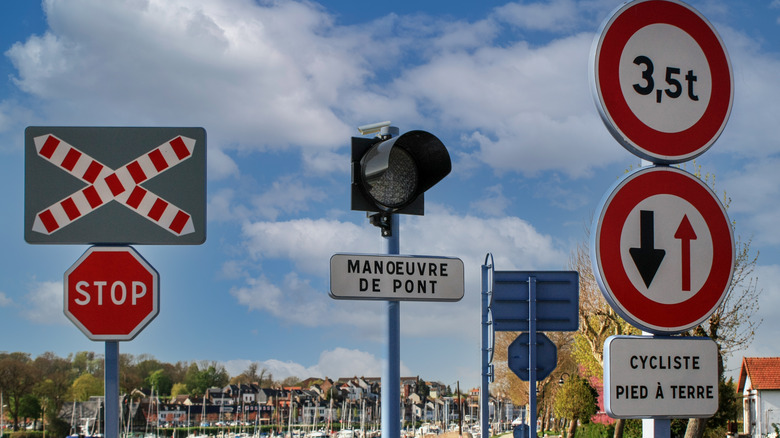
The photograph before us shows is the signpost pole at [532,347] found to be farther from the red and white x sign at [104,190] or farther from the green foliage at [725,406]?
the green foliage at [725,406]

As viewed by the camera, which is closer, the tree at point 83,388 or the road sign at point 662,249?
the road sign at point 662,249

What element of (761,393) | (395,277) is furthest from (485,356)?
(761,393)

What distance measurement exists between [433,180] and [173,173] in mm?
1677

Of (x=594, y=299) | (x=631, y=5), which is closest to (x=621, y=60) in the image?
(x=631, y=5)

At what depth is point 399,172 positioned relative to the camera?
481cm

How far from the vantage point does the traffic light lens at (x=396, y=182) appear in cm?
477

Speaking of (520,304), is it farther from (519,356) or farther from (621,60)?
(621,60)

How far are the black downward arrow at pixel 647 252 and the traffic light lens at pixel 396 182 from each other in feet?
5.65

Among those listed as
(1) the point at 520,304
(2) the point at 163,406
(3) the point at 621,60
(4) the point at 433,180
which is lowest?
(2) the point at 163,406

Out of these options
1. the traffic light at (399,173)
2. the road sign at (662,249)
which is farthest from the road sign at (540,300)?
the road sign at (662,249)

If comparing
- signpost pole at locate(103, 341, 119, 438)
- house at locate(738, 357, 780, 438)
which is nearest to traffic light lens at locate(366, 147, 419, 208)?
signpost pole at locate(103, 341, 119, 438)

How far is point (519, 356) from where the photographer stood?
10.8 m

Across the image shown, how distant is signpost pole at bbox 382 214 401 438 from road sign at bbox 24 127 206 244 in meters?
1.22

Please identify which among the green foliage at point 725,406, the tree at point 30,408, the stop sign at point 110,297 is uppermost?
the stop sign at point 110,297
